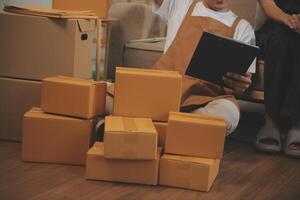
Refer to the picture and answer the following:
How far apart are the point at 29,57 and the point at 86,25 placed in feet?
0.90

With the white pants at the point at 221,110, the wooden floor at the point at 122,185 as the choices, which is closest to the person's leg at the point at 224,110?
the white pants at the point at 221,110

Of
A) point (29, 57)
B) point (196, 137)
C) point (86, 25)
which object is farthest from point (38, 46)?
point (196, 137)

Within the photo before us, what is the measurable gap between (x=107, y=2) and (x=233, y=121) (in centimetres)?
99

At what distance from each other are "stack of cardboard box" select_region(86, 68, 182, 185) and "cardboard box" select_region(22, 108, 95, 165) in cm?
10

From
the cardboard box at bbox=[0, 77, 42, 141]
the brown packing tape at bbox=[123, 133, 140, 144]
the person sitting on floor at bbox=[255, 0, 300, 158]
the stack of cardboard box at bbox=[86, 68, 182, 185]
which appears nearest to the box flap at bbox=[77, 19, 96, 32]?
the cardboard box at bbox=[0, 77, 42, 141]

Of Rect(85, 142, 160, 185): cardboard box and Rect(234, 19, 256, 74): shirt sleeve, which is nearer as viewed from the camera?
Rect(85, 142, 160, 185): cardboard box

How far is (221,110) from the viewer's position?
2.16 m

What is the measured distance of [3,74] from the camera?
226 centimetres

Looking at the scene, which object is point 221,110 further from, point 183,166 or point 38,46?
point 38,46

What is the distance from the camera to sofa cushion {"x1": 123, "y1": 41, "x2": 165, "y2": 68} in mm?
2781

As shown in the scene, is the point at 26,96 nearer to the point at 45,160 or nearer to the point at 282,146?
the point at 45,160

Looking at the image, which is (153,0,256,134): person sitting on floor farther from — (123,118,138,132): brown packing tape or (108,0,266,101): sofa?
(123,118,138,132): brown packing tape

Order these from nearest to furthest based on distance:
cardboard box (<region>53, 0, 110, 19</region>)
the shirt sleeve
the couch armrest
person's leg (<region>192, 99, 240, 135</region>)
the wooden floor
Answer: the wooden floor, person's leg (<region>192, 99, 240, 135</region>), the shirt sleeve, cardboard box (<region>53, 0, 110, 19</region>), the couch armrest

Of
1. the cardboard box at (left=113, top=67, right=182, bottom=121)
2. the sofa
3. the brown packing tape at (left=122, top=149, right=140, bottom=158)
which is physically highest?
the sofa
